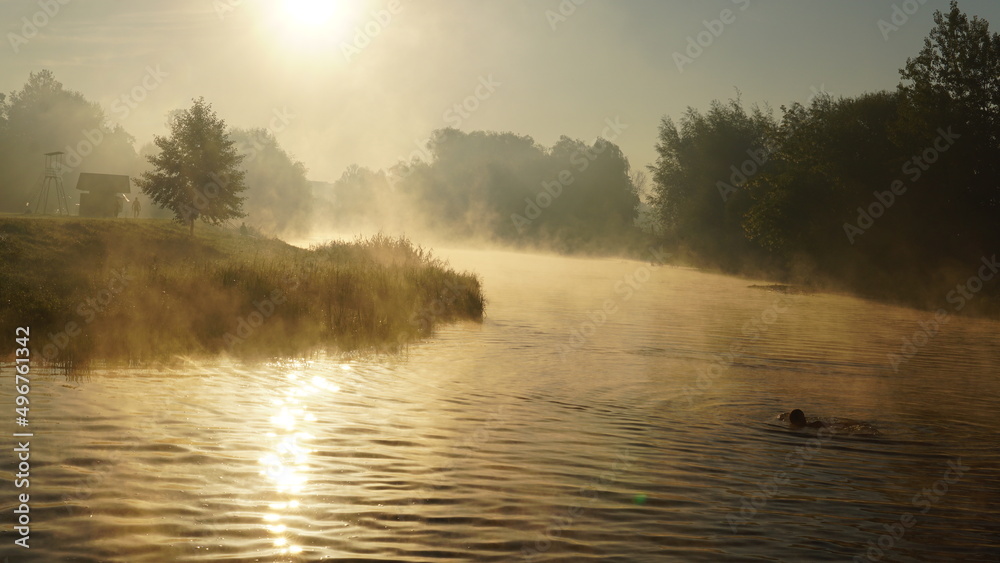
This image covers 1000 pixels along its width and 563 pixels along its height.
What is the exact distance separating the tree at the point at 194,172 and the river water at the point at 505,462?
4095 cm

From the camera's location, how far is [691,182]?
82.8m

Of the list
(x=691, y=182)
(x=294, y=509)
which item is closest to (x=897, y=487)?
(x=294, y=509)

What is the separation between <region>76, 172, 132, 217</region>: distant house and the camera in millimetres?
68812

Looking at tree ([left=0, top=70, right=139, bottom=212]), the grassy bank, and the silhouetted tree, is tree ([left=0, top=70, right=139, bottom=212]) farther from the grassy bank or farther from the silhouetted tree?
the grassy bank

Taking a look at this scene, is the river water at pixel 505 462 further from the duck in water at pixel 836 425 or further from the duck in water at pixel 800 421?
the duck in water at pixel 800 421

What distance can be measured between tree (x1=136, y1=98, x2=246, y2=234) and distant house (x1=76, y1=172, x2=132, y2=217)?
15440 mm

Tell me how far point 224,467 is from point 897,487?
22.4ft

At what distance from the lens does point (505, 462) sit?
895 centimetres

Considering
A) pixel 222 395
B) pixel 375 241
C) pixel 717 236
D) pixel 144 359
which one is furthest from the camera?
pixel 717 236

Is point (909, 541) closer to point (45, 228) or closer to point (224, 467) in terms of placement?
point (224, 467)

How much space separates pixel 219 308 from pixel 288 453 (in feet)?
36.3

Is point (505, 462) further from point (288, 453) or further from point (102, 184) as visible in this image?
point (102, 184)

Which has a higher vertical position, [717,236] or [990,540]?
[717,236]

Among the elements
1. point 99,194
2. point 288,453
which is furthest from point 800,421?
point 99,194
